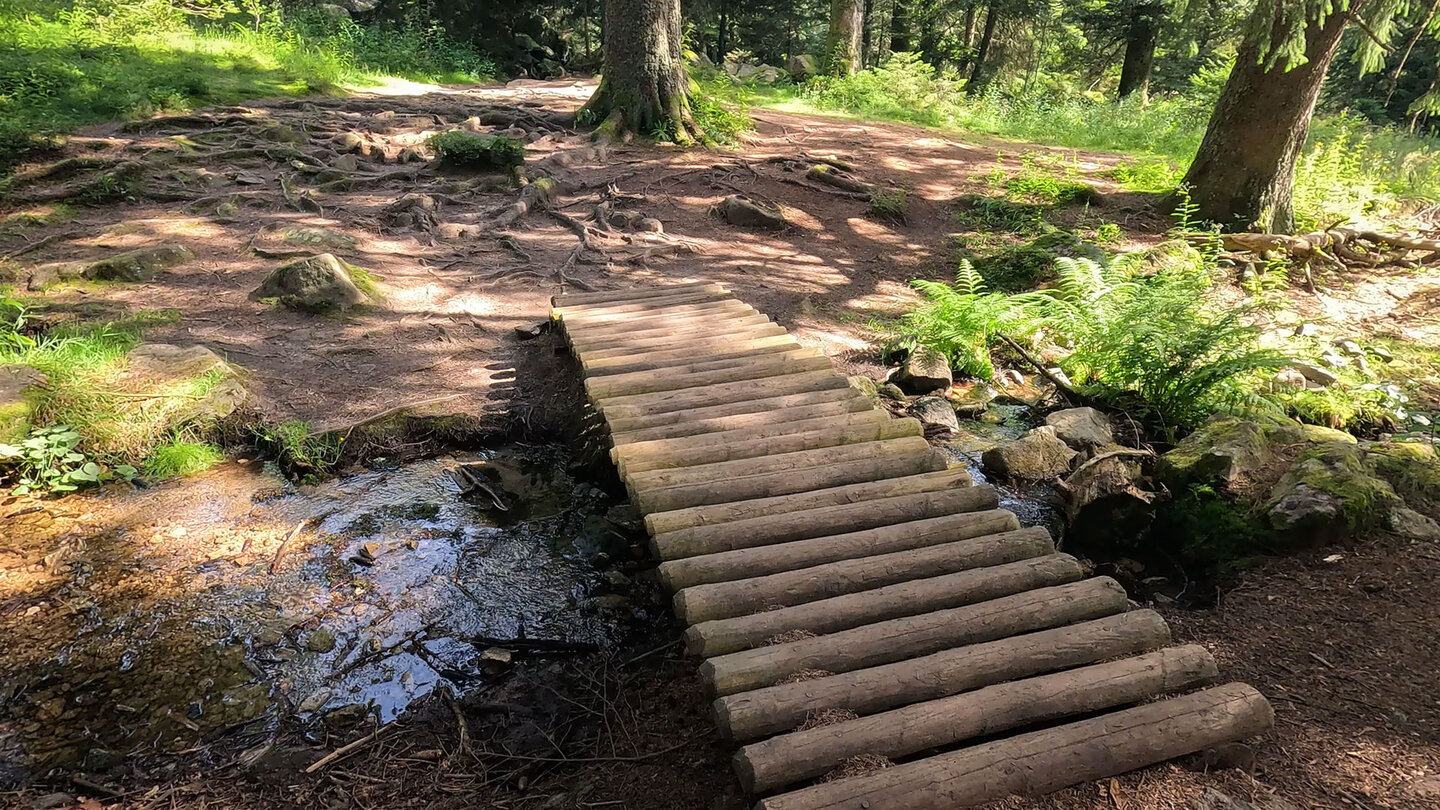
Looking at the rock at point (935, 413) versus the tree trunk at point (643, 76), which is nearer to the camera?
the rock at point (935, 413)

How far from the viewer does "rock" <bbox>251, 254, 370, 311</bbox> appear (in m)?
7.16

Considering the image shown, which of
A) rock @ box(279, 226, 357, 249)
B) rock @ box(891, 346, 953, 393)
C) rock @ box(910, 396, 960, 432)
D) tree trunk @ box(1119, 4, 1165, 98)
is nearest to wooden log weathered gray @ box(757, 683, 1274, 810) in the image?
rock @ box(910, 396, 960, 432)

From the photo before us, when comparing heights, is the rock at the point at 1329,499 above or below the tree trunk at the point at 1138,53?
below

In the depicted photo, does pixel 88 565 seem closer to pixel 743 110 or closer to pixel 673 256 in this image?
pixel 673 256

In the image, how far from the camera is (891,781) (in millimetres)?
2473

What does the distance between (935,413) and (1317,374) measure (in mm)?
3079

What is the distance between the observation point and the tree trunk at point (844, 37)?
19.9 m

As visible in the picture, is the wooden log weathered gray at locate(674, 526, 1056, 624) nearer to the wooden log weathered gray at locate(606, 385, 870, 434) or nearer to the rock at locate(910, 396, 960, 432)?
the wooden log weathered gray at locate(606, 385, 870, 434)

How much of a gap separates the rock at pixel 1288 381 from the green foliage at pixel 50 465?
8300mm

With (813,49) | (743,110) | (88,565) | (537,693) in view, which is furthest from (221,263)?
(813,49)

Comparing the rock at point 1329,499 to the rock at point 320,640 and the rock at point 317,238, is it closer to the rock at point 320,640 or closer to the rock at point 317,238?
the rock at point 320,640

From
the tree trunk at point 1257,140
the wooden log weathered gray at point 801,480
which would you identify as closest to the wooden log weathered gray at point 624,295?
the wooden log weathered gray at point 801,480

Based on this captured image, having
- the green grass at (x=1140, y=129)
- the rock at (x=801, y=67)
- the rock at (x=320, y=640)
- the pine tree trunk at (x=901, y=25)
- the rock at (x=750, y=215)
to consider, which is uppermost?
the pine tree trunk at (x=901, y=25)

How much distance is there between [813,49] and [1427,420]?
31.2 metres
